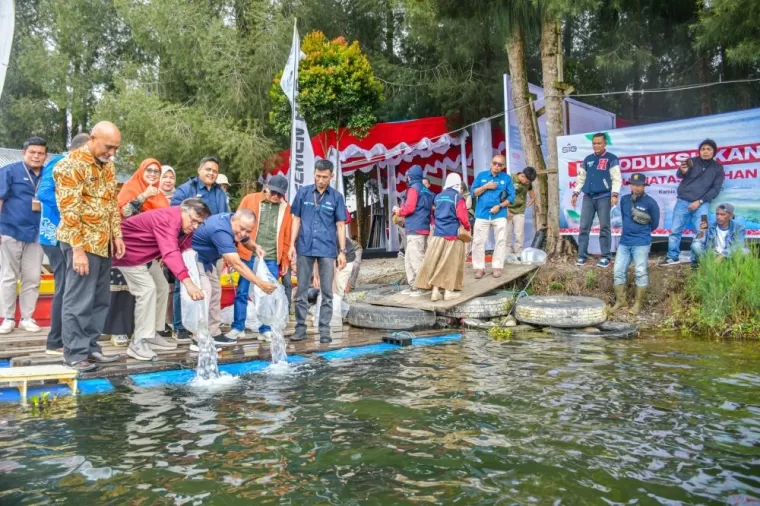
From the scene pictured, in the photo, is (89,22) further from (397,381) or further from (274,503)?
(274,503)

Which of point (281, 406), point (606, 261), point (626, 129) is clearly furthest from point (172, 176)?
point (626, 129)

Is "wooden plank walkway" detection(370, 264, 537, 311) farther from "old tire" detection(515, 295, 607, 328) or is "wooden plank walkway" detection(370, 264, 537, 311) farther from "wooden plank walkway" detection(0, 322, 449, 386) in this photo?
"wooden plank walkway" detection(0, 322, 449, 386)

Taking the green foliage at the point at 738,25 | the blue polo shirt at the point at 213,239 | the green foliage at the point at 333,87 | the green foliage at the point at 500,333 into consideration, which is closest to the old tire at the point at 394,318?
the green foliage at the point at 500,333

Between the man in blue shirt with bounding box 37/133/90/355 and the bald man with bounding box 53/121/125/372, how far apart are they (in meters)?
0.40

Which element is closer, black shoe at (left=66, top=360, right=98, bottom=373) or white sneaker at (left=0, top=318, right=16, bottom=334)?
black shoe at (left=66, top=360, right=98, bottom=373)

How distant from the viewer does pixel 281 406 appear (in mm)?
4617

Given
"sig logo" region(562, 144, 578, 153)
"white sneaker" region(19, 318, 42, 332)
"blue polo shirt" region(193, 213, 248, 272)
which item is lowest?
"white sneaker" region(19, 318, 42, 332)

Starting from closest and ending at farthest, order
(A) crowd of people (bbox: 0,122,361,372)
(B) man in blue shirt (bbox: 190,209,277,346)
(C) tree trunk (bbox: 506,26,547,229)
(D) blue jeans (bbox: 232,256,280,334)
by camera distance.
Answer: (A) crowd of people (bbox: 0,122,361,372), (B) man in blue shirt (bbox: 190,209,277,346), (D) blue jeans (bbox: 232,256,280,334), (C) tree trunk (bbox: 506,26,547,229)

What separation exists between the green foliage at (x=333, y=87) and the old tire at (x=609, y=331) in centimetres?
774

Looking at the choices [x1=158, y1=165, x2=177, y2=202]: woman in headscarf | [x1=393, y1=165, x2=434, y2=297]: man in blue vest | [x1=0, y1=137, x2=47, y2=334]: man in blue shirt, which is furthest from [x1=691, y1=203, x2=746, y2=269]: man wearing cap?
[x1=0, y1=137, x2=47, y2=334]: man in blue shirt

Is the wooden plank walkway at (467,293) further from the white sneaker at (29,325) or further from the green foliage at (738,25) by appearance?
the white sneaker at (29,325)

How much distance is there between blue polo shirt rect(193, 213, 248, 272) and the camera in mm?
5633

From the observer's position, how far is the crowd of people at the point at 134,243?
199 inches

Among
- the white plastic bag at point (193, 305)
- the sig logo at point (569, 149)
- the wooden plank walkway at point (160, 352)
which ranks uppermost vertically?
the sig logo at point (569, 149)
